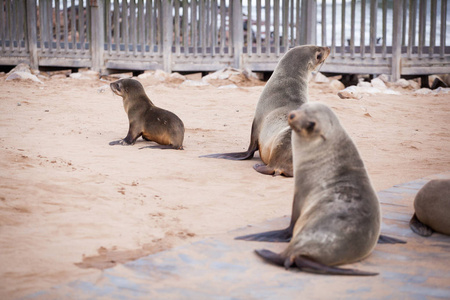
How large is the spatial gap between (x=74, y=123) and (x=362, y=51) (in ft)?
25.3

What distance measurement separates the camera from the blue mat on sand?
281cm

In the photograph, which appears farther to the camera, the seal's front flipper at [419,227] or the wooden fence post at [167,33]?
the wooden fence post at [167,33]

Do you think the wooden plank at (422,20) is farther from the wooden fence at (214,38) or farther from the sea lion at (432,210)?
the sea lion at (432,210)

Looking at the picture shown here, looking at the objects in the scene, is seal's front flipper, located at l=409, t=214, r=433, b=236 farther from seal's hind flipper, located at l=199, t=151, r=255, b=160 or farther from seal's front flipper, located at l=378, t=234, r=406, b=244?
seal's hind flipper, located at l=199, t=151, r=255, b=160

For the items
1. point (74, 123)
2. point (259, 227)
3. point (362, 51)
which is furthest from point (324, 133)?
point (362, 51)

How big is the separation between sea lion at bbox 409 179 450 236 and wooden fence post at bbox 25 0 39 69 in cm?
1333

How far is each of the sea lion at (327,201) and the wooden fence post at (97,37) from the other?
11795 millimetres

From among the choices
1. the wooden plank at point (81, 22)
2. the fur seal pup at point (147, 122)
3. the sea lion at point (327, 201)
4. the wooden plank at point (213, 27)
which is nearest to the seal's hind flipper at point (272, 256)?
the sea lion at point (327, 201)

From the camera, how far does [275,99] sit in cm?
675

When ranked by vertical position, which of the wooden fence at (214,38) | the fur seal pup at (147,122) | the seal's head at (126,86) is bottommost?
the fur seal pup at (147,122)

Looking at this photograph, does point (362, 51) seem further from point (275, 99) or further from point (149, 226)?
point (149, 226)

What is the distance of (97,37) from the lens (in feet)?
48.4

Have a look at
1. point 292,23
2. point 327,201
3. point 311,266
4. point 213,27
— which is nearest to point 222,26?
point 213,27

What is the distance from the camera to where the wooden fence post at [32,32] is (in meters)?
15.2
